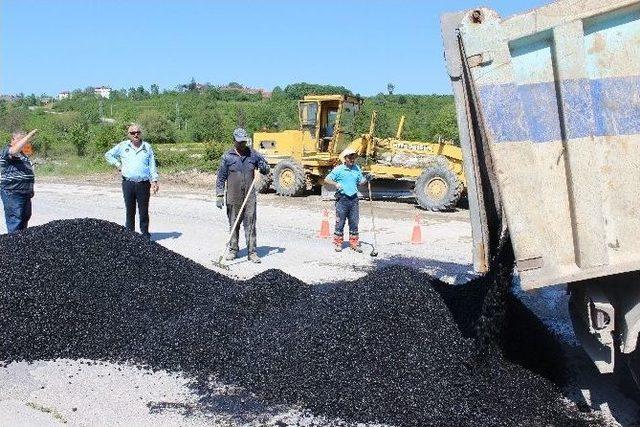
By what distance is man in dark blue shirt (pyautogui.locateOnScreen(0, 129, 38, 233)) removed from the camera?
28.0 feet

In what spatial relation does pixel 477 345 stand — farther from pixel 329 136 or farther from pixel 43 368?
pixel 329 136

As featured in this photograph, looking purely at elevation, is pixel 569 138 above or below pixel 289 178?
above

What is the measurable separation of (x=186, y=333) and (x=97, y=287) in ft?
4.08

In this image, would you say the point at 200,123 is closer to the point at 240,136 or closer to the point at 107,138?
the point at 107,138

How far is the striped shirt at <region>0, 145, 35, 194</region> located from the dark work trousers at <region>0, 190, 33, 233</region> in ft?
0.25

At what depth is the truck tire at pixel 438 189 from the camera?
15086mm

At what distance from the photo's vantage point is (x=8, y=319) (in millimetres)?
5848

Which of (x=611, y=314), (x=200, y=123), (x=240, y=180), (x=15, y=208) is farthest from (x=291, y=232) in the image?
(x=200, y=123)

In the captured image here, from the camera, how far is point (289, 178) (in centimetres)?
1788

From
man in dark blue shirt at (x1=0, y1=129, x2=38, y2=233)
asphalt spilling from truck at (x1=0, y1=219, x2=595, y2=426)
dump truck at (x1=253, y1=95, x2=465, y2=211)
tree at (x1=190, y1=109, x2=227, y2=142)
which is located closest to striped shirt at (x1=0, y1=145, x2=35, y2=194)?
man in dark blue shirt at (x1=0, y1=129, x2=38, y2=233)

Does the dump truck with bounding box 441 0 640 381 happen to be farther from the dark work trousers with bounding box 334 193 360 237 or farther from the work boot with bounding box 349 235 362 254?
the work boot with bounding box 349 235 362 254

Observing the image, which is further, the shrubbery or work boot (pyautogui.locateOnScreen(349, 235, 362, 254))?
the shrubbery

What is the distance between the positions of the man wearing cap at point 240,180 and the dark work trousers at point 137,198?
116 centimetres

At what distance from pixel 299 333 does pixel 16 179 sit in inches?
207
